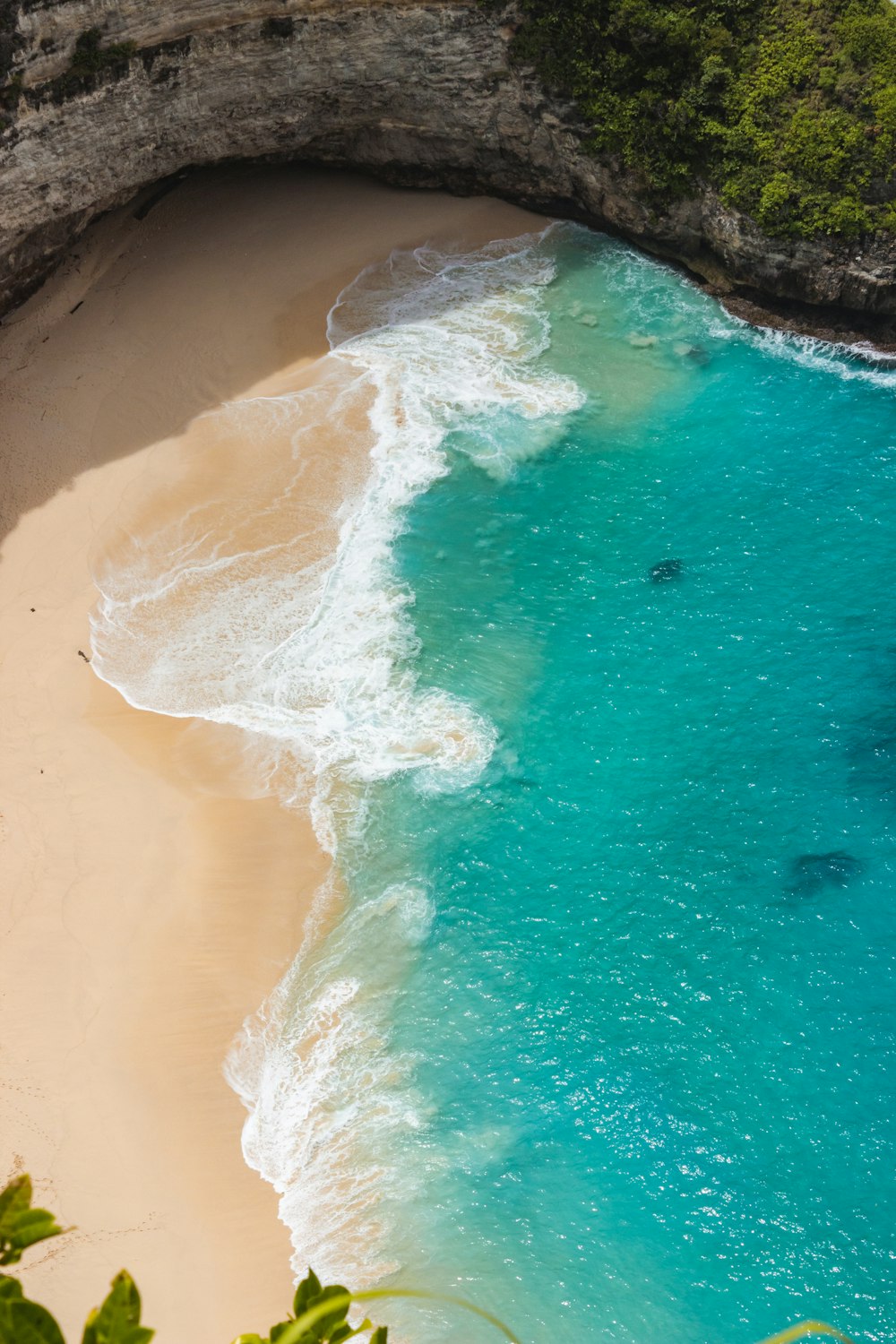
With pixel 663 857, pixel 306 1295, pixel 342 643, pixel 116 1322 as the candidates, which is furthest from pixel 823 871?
pixel 116 1322

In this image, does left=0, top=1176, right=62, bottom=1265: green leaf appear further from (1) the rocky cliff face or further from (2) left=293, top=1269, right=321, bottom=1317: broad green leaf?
(1) the rocky cliff face

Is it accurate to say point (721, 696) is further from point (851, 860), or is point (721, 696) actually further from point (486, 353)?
point (486, 353)

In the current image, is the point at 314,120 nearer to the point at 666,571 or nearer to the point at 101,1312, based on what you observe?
the point at 666,571

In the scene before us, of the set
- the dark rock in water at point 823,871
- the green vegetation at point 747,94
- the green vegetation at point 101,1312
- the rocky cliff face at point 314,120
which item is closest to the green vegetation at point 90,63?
the rocky cliff face at point 314,120

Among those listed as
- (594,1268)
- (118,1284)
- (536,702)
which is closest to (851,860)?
(536,702)

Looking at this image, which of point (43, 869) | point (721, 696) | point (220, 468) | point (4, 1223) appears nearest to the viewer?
point (4, 1223)
